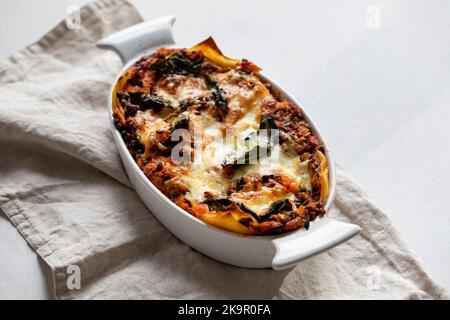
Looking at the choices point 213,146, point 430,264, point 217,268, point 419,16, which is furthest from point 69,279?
point 419,16

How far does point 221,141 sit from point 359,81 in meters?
1.36

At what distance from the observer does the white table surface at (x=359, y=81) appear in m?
3.11

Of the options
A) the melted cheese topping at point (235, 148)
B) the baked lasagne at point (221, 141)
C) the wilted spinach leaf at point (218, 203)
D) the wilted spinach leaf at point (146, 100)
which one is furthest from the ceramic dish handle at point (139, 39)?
the wilted spinach leaf at point (218, 203)

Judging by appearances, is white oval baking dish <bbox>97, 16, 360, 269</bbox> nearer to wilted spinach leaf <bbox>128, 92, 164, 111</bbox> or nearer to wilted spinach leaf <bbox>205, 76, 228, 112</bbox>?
wilted spinach leaf <bbox>128, 92, 164, 111</bbox>

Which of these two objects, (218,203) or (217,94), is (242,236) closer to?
(218,203)

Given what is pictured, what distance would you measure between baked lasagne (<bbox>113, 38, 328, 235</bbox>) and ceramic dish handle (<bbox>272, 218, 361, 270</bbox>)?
0.06m

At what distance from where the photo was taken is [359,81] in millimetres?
3875

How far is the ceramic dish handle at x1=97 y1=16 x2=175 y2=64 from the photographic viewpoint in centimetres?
328

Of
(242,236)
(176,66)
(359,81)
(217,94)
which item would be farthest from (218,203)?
(359,81)

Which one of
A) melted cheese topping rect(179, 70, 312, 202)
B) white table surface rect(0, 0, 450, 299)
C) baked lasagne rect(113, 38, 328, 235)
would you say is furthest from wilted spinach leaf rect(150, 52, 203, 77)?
white table surface rect(0, 0, 450, 299)

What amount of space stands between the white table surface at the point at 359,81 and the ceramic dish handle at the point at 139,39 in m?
0.69

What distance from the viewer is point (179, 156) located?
9.20 feet
